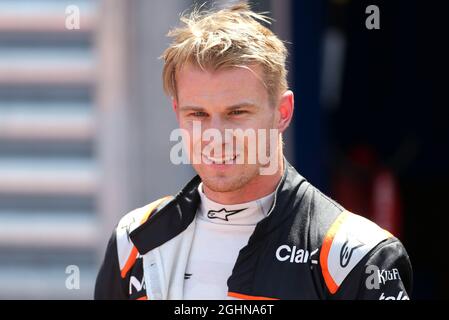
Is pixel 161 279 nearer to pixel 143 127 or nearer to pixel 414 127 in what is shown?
pixel 143 127

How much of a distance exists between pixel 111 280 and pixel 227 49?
62 cm

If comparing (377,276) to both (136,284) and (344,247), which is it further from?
(136,284)

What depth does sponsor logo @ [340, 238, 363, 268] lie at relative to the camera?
6.20 feet

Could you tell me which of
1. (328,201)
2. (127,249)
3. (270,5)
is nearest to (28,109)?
(270,5)

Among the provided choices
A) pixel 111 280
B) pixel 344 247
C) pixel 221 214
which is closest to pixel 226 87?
pixel 221 214

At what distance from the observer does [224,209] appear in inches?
82.0

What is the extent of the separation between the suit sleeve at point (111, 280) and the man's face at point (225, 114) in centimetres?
33

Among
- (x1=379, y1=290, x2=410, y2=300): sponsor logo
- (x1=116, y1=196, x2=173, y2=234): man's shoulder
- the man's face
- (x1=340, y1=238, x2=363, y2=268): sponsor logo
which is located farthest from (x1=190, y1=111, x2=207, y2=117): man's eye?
(x1=379, y1=290, x2=410, y2=300): sponsor logo

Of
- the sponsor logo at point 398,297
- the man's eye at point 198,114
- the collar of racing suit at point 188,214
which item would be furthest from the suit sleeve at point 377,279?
the man's eye at point 198,114

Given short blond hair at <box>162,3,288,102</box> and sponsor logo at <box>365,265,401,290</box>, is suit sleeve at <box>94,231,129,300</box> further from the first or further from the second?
sponsor logo at <box>365,265,401,290</box>

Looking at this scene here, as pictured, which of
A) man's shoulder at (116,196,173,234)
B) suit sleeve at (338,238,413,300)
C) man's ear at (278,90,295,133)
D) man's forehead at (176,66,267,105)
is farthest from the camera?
man's shoulder at (116,196,173,234)

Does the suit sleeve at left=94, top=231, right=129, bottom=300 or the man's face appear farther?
the suit sleeve at left=94, top=231, right=129, bottom=300

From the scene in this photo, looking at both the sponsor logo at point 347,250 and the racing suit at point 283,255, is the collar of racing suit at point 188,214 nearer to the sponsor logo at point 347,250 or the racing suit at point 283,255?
the racing suit at point 283,255

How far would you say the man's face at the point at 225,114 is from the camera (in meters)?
1.97
